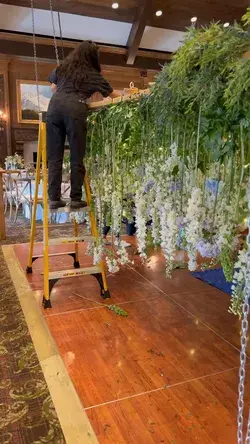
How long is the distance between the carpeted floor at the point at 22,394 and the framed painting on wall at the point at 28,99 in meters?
9.31

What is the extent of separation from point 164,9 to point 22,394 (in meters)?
10.0

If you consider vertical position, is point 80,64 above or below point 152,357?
above

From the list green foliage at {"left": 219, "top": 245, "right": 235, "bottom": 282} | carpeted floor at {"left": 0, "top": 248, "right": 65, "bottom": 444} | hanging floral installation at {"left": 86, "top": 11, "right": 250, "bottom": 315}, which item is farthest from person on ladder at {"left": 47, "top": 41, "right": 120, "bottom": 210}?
green foliage at {"left": 219, "top": 245, "right": 235, "bottom": 282}

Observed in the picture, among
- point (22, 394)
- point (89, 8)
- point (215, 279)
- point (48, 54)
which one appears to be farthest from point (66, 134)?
point (48, 54)

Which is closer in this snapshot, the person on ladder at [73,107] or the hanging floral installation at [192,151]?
the hanging floral installation at [192,151]

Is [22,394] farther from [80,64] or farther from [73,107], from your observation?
[80,64]

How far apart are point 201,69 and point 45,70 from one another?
35.1ft

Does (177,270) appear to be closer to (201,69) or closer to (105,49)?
(201,69)

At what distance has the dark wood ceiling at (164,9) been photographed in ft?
28.7

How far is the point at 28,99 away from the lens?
35.6ft

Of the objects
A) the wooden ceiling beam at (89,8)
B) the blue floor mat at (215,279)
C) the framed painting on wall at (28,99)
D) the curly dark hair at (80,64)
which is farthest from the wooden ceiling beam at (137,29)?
the blue floor mat at (215,279)

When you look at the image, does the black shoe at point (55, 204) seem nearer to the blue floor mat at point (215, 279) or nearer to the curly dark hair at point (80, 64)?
the curly dark hair at point (80, 64)

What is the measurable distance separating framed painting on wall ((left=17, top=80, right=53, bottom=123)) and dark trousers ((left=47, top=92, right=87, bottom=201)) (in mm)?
8649

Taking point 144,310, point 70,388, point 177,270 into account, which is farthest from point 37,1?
point 70,388
